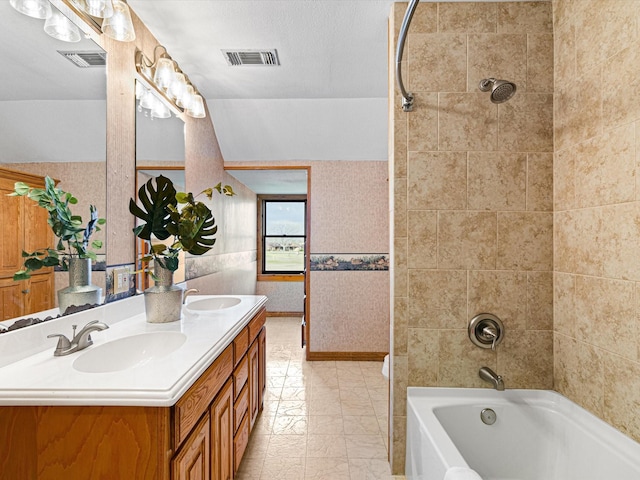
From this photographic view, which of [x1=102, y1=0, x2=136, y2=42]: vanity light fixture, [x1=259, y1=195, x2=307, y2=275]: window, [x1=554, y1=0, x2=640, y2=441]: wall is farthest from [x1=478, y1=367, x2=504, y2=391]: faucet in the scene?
[x1=259, y1=195, x2=307, y2=275]: window

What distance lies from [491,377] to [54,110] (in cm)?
223

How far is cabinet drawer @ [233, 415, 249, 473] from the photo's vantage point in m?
1.58

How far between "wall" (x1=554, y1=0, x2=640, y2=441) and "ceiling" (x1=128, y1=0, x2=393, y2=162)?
38.5 inches

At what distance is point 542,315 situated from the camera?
63.3 inches

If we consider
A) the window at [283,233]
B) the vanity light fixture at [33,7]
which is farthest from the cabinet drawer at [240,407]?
the window at [283,233]

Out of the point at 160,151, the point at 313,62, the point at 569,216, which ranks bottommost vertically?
the point at 569,216

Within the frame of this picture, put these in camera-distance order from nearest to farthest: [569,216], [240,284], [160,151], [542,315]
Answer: [569,216] < [542,315] < [160,151] < [240,284]

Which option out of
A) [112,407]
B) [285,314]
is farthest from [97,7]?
[285,314]

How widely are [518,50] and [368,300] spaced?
248 cm

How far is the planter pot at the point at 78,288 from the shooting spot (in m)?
1.29

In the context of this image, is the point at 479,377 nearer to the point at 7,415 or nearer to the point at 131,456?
the point at 131,456

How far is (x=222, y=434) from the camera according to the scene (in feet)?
4.52

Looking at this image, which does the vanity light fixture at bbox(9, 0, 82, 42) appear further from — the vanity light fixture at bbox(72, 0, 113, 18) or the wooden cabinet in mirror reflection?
the wooden cabinet in mirror reflection

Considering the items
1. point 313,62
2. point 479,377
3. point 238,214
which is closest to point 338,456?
point 479,377
